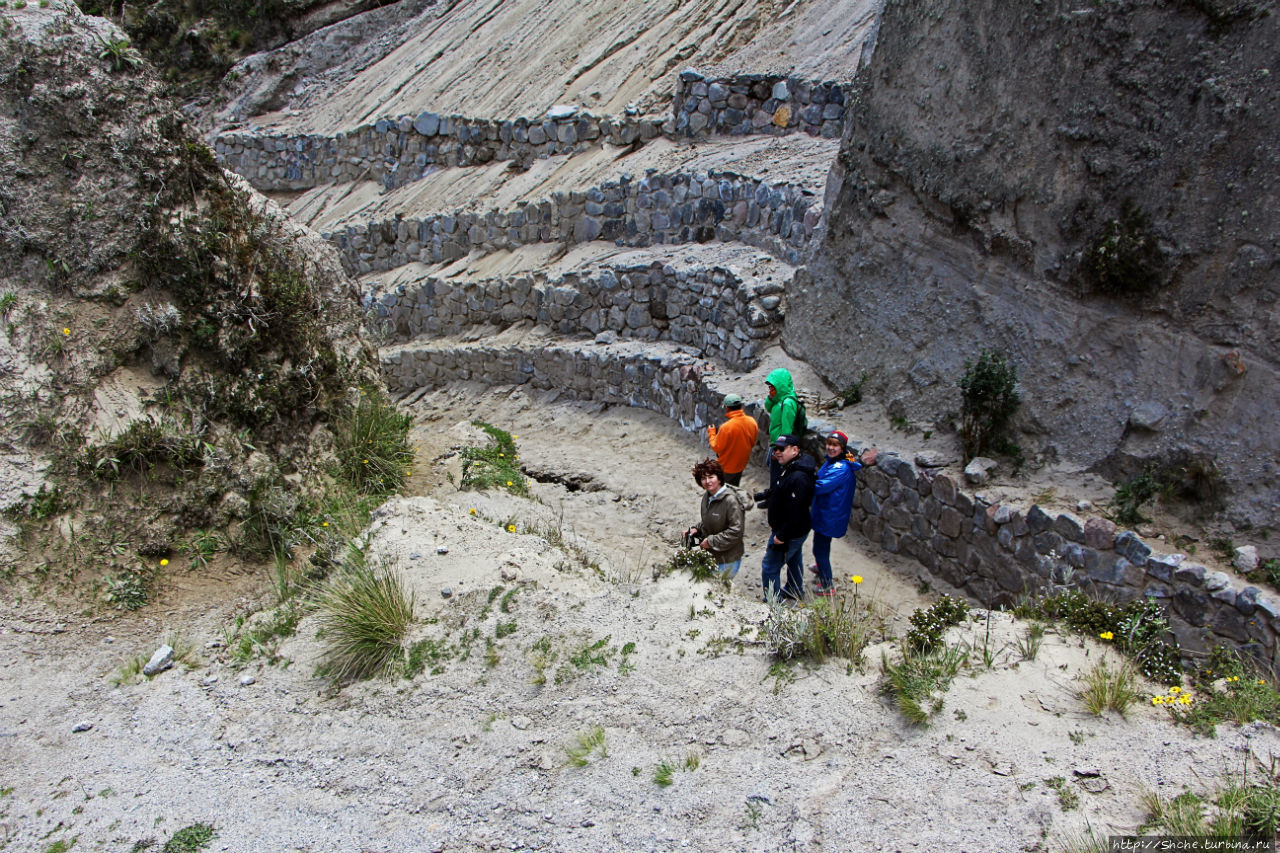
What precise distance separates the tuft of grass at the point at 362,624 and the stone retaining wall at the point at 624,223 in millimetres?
6378

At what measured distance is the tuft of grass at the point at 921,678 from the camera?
→ 14.4 feet

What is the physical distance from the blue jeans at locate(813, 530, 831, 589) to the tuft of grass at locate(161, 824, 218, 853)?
13.9 feet

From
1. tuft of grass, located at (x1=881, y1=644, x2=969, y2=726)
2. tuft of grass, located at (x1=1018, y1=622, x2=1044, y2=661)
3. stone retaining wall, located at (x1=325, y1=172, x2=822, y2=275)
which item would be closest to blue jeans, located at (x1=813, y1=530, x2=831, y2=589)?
tuft of grass, located at (x1=1018, y1=622, x2=1044, y2=661)

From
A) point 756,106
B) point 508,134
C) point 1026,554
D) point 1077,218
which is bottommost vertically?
point 1026,554

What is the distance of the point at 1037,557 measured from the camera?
6266mm

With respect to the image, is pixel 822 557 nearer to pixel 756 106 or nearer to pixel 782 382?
pixel 782 382

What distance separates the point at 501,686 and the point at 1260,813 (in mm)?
3493

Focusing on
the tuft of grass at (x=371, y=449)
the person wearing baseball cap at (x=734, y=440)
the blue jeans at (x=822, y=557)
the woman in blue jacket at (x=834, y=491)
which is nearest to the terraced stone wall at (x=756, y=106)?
the person wearing baseball cap at (x=734, y=440)

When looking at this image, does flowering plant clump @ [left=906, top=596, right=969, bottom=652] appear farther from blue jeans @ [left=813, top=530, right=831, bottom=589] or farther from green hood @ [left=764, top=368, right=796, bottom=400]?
green hood @ [left=764, top=368, right=796, bottom=400]

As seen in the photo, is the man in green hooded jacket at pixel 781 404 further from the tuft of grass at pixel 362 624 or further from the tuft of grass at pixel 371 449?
the tuft of grass at pixel 362 624

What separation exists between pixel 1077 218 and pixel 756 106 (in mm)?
7244

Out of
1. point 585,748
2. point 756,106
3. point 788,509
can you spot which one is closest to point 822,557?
point 788,509

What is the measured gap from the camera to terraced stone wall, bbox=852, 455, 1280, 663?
209 inches

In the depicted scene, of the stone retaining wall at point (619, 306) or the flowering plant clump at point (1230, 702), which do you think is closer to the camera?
the flowering plant clump at point (1230, 702)
